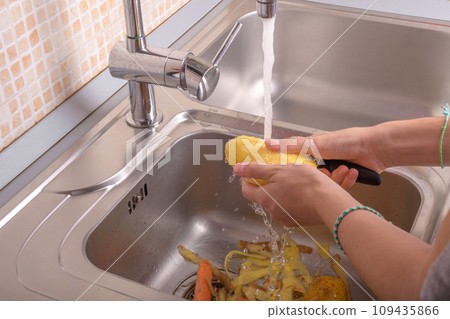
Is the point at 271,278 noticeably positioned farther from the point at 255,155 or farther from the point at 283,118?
the point at 283,118

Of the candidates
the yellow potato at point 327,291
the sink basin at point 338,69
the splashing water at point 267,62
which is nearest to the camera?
the yellow potato at point 327,291

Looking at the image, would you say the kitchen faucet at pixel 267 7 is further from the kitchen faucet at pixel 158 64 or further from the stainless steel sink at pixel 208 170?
the stainless steel sink at pixel 208 170

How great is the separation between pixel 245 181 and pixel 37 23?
1.37 feet

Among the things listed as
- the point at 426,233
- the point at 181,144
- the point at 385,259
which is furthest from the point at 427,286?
the point at 181,144

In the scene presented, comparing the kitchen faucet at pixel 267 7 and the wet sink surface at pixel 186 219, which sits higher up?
the kitchen faucet at pixel 267 7

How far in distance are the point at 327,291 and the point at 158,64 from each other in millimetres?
444

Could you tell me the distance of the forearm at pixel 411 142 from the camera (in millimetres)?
849

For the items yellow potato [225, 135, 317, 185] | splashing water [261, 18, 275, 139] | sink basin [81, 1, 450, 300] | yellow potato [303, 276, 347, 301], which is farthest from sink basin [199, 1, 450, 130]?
yellow potato [303, 276, 347, 301]

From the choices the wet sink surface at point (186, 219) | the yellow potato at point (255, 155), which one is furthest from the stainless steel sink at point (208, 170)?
the yellow potato at point (255, 155)

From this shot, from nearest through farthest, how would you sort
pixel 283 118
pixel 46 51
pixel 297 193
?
1. pixel 297 193
2. pixel 46 51
3. pixel 283 118

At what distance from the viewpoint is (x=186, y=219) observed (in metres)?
1.05

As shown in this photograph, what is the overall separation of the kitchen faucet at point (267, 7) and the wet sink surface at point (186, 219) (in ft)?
0.75

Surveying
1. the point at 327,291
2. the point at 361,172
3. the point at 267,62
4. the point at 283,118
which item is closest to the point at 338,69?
the point at 283,118

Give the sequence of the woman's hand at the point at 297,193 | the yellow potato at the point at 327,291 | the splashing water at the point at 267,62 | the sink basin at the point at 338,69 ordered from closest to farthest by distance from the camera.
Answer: the woman's hand at the point at 297,193
the yellow potato at the point at 327,291
the splashing water at the point at 267,62
the sink basin at the point at 338,69
